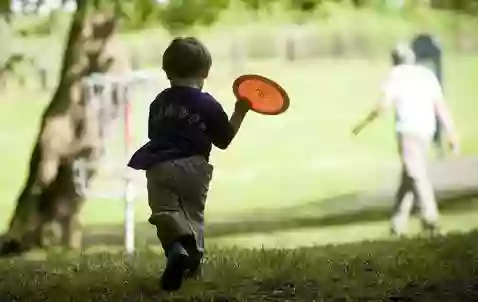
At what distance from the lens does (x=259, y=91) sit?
61.2 inches

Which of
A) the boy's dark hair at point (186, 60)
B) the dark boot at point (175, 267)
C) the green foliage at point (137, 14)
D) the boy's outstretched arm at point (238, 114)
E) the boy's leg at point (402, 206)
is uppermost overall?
the green foliage at point (137, 14)

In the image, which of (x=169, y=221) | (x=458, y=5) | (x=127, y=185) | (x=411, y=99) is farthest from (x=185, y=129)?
(x=458, y=5)

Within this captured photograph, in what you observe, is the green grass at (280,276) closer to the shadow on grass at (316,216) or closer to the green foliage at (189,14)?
the shadow on grass at (316,216)

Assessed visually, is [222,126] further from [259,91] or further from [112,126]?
[112,126]

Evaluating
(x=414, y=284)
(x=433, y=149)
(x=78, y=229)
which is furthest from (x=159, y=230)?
(x=433, y=149)

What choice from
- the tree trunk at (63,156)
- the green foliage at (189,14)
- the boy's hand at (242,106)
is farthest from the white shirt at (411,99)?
the boy's hand at (242,106)

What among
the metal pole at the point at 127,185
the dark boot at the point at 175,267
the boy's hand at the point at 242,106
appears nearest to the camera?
the dark boot at the point at 175,267

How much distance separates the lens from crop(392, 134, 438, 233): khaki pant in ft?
7.48

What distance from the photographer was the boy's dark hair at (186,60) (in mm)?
1502

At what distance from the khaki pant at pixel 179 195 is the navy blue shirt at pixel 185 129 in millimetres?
17

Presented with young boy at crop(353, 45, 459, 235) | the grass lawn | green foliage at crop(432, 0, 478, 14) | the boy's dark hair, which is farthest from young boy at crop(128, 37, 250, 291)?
green foliage at crop(432, 0, 478, 14)

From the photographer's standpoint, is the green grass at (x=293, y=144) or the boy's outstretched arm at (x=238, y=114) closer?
the boy's outstretched arm at (x=238, y=114)

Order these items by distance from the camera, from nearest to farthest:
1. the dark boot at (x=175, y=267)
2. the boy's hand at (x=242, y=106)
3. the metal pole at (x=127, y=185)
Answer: the dark boot at (x=175, y=267) → the boy's hand at (x=242, y=106) → the metal pole at (x=127, y=185)

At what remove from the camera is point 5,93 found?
2.23 meters
